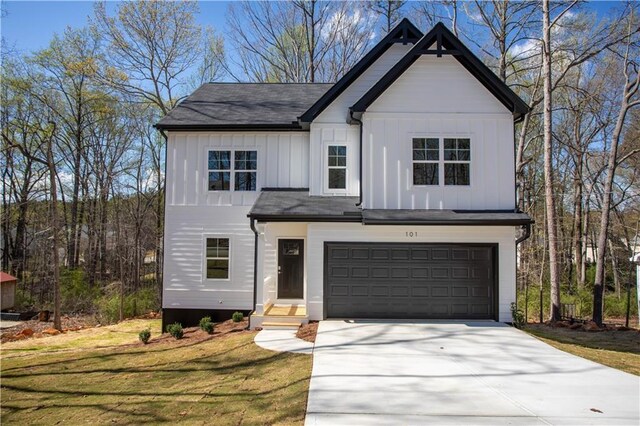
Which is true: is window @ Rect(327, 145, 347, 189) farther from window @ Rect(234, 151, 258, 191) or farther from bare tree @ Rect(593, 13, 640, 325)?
Result: bare tree @ Rect(593, 13, 640, 325)

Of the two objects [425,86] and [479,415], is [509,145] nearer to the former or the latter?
[425,86]

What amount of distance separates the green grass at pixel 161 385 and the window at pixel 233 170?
4991mm

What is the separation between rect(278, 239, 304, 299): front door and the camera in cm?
1236

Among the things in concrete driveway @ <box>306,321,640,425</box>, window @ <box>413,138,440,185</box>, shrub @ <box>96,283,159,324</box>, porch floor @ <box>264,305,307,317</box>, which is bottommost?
shrub @ <box>96,283,159,324</box>

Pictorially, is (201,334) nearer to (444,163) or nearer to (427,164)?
(427,164)

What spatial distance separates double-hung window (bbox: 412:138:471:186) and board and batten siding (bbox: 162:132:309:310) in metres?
3.61

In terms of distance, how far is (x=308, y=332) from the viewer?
960cm

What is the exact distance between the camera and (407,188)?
1103cm

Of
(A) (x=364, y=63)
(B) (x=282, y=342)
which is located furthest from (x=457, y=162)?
(B) (x=282, y=342)

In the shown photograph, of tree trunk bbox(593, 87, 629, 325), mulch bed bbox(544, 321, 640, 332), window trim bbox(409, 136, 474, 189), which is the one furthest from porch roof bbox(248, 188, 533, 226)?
tree trunk bbox(593, 87, 629, 325)

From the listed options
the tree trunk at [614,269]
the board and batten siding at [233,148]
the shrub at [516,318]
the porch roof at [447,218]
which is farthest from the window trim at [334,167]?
the tree trunk at [614,269]

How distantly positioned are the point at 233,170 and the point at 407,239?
594 centimetres

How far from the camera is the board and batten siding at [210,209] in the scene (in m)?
12.4

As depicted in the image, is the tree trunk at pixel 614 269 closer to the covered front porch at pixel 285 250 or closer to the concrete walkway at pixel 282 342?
the covered front porch at pixel 285 250
